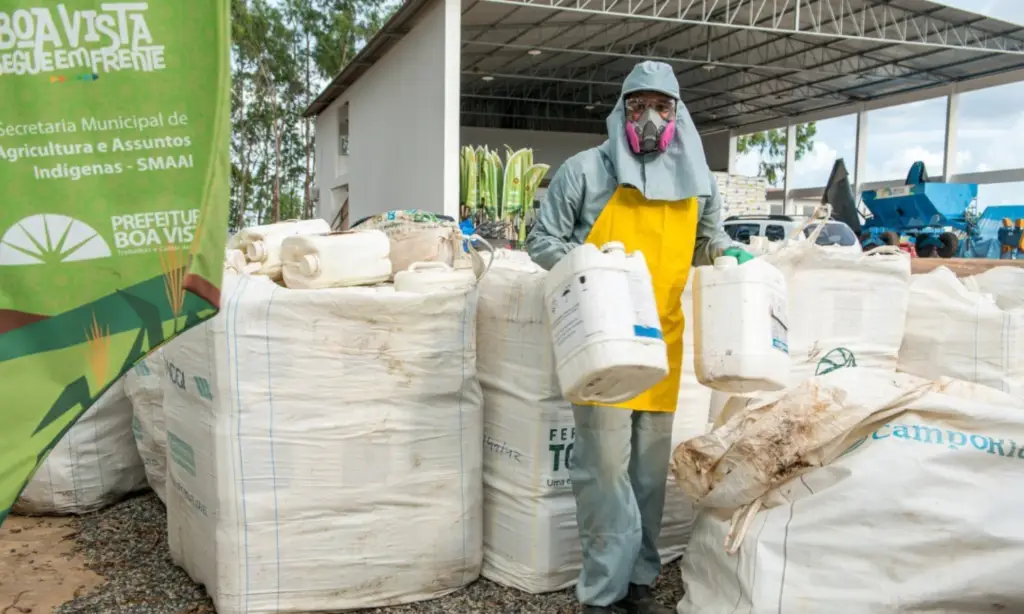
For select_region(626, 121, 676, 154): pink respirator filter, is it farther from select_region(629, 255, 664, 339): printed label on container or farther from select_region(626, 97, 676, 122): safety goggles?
select_region(629, 255, 664, 339): printed label on container

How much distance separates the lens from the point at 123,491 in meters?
3.51

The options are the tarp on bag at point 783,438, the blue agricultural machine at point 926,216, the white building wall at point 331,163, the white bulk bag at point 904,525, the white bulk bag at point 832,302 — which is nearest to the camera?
the white bulk bag at point 904,525

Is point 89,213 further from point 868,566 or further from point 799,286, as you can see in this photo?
point 799,286

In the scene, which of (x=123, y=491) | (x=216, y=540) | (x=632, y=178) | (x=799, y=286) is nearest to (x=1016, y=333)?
(x=799, y=286)

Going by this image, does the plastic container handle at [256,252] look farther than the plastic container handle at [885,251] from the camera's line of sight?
No

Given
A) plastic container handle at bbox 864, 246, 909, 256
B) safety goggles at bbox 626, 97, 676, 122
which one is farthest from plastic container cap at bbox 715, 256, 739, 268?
plastic container handle at bbox 864, 246, 909, 256

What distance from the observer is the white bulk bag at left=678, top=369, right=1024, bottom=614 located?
1.95m

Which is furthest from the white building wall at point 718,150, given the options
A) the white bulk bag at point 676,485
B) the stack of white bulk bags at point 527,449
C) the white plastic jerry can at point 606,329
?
the white plastic jerry can at point 606,329

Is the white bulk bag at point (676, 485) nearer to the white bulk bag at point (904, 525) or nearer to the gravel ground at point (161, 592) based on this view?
the gravel ground at point (161, 592)

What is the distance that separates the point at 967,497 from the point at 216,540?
1996 millimetres

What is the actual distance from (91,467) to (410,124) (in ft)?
34.0

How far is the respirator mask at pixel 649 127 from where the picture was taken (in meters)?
2.40

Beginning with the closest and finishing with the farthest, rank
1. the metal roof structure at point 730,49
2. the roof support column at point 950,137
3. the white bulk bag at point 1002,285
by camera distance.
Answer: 1. the white bulk bag at point 1002,285
2. the metal roof structure at point 730,49
3. the roof support column at point 950,137

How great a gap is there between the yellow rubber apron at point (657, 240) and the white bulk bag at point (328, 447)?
50 cm
